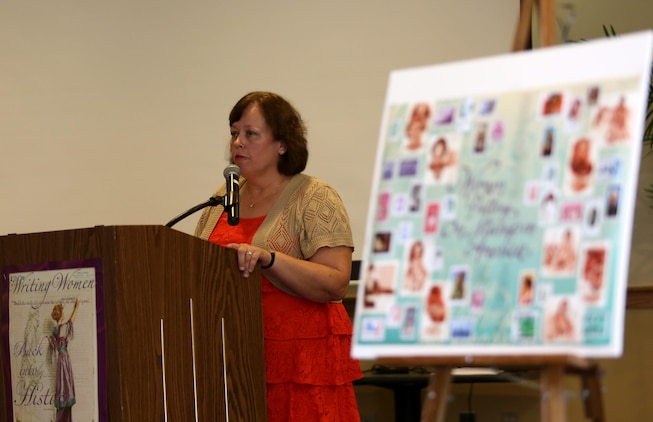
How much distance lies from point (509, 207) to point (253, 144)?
130 centimetres

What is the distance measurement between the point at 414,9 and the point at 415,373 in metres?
1.47

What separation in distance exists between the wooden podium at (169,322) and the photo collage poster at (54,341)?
2 cm

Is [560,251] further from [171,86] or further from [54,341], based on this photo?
[171,86]

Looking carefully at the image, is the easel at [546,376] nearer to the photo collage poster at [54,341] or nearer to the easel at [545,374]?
the easel at [545,374]

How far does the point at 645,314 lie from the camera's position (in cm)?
358

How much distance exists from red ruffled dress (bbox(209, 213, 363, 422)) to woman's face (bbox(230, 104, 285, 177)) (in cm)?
34

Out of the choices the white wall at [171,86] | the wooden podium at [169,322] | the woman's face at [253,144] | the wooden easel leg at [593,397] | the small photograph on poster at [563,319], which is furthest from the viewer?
the white wall at [171,86]

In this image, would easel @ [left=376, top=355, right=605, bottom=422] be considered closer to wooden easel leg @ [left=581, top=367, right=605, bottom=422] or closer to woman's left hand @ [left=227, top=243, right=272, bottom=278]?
wooden easel leg @ [left=581, top=367, right=605, bottom=422]

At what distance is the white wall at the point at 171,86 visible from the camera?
3.90 metres

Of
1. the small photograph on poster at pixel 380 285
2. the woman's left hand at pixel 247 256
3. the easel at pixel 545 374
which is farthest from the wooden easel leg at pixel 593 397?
the woman's left hand at pixel 247 256

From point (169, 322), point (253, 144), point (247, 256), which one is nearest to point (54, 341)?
point (169, 322)

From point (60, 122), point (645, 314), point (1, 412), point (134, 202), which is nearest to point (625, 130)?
point (1, 412)

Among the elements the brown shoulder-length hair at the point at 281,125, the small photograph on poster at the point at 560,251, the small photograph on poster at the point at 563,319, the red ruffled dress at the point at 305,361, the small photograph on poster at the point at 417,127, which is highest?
the brown shoulder-length hair at the point at 281,125

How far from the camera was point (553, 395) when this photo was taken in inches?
60.2
